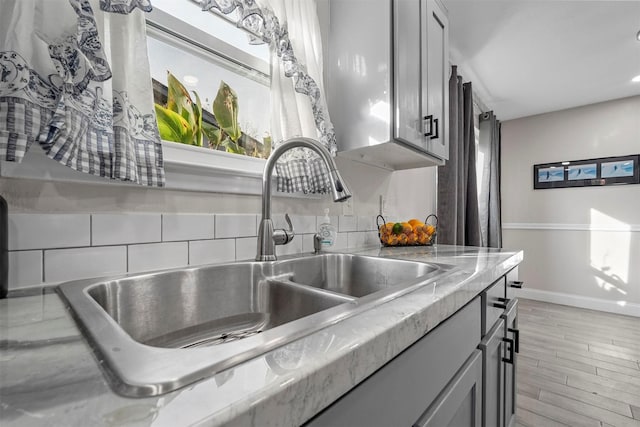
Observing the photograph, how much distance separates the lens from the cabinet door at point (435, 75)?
1.43 meters

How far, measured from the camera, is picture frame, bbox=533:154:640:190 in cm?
322

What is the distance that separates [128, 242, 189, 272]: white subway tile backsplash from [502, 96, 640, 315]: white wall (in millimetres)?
4452

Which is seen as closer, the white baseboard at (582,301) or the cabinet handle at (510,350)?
the cabinet handle at (510,350)

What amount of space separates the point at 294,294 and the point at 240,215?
0.41 meters

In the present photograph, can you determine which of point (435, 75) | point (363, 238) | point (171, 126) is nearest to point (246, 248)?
point (171, 126)

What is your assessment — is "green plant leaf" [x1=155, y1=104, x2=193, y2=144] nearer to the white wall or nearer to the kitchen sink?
the kitchen sink

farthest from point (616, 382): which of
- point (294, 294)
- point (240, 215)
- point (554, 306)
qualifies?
point (240, 215)

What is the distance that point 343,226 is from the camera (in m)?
1.46

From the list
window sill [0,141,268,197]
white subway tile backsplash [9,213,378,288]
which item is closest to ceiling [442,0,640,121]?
window sill [0,141,268,197]

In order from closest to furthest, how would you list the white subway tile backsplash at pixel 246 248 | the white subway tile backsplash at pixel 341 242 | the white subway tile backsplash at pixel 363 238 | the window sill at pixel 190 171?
the window sill at pixel 190 171 → the white subway tile backsplash at pixel 246 248 → the white subway tile backsplash at pixel 341 242 → the white subway tile backsplash at pixel 363 238

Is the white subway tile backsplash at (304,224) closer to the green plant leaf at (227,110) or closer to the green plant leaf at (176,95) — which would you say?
the green plant leaf at (227,110)

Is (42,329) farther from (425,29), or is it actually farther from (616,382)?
(616,382)

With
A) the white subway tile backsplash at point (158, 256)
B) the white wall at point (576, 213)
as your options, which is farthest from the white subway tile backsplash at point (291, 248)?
the white wall at point (576, 213)

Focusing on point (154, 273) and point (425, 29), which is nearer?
point (154, 273)
